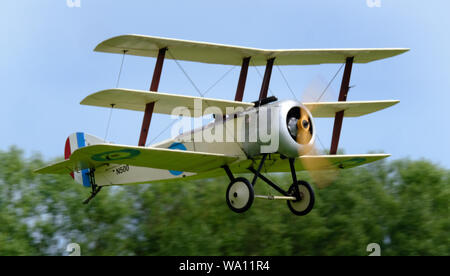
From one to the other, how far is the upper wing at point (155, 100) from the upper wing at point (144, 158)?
0.97 m

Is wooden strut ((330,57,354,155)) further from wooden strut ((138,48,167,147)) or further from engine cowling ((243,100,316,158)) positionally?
wooden strut ((138,48,167,147))

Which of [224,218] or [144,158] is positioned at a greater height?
[144,158]

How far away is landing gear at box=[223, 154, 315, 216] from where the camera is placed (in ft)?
42.9

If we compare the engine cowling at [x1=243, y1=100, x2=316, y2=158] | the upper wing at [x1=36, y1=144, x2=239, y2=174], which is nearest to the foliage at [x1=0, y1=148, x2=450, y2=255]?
the upper wing at [x1=36, y1=144, x2=239, y2=174]

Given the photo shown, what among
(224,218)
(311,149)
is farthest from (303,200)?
(224,218)

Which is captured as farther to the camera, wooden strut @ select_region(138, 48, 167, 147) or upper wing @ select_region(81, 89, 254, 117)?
wooden strut @ select_region(138, 48, 167, 147)

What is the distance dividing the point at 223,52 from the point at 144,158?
273cm

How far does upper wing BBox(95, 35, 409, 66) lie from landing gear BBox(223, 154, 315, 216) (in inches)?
88.7

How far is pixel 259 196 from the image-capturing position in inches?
511

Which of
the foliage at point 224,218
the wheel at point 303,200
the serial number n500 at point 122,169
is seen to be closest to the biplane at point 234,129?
the wheel at point 303,200

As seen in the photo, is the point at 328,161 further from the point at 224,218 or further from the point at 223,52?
the point at 224,218

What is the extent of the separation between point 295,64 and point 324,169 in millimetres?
2378
